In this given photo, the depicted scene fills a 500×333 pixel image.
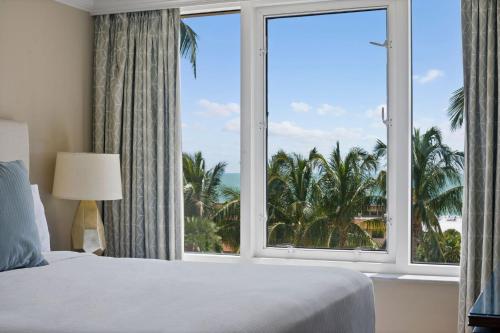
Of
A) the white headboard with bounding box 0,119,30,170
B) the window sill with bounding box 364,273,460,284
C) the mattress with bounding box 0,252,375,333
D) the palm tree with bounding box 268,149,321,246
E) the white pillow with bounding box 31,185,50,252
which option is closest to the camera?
the mattress with bounding box 0,252,375,333

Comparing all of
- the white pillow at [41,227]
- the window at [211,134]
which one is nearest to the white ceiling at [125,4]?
the window at [211,134]

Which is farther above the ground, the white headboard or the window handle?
the window handle

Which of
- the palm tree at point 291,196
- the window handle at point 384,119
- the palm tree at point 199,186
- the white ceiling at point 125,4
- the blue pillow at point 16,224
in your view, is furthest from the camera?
the palm tree at point 199,186

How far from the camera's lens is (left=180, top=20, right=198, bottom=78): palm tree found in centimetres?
490

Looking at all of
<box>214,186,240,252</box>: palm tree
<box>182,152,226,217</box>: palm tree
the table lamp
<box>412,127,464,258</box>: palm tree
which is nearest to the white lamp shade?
the table lamp

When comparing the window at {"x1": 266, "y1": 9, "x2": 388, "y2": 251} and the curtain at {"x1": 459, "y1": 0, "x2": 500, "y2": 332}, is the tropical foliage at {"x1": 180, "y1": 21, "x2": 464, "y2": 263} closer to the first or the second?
the window at {"x1": 266, "y1": 9, "x2": 388, "y2": 251}

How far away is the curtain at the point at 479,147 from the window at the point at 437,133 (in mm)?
230

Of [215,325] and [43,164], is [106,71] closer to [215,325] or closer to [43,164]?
[43,164]

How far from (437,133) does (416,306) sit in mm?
1068

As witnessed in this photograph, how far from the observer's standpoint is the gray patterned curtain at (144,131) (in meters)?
4.73

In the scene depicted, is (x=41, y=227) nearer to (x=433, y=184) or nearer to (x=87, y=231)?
(x=87, y=231)

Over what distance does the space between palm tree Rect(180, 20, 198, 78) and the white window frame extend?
0.13 m

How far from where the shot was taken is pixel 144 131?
15.6ft

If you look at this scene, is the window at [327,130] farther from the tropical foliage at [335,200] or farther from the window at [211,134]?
the window at [211,134]
